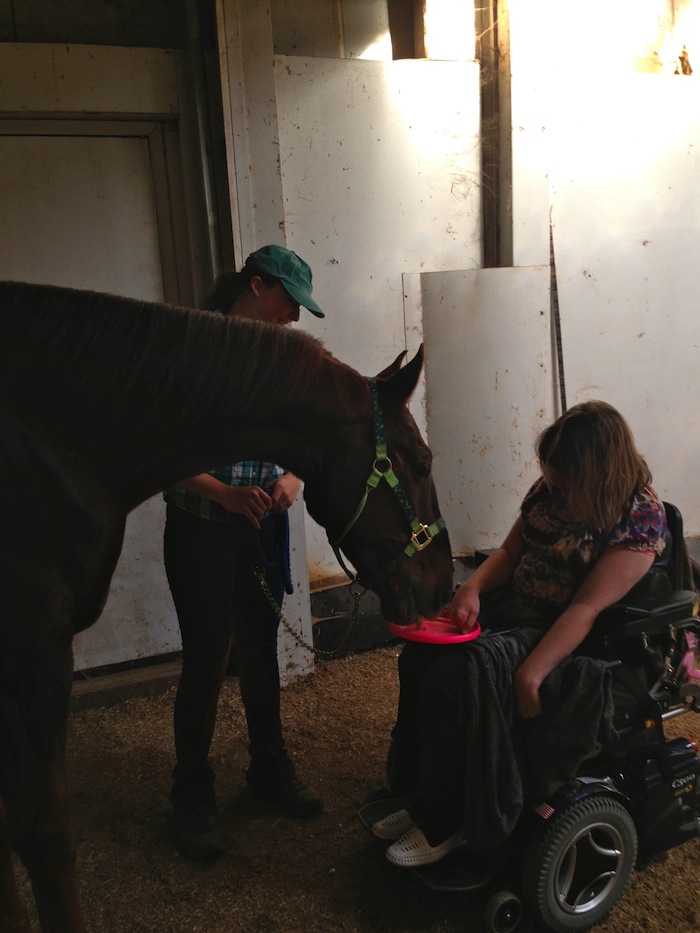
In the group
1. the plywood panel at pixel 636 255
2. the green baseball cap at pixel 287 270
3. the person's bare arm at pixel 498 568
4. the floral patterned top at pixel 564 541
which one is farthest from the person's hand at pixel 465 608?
the plywood panel at pixel 636 255

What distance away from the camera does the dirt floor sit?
178cm

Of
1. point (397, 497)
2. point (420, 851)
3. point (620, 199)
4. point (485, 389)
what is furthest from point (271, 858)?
point (620, 199)

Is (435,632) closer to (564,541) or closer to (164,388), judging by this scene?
(564,541)

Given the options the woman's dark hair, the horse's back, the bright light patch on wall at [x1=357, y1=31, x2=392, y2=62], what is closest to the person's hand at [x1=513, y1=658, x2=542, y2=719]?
the horse's back

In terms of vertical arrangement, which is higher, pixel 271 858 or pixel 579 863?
pixel 579 863

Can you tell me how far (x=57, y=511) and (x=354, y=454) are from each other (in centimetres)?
63

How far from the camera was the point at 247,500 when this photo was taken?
1.91 m

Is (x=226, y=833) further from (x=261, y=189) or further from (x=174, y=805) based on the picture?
(x=261, y=189)

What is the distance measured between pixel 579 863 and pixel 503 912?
0.22 m

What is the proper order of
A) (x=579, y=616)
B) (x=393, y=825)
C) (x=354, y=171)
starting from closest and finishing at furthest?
1. (x=579, y=616)
2. (x=393, y=825)
3. (x=354, y=171)

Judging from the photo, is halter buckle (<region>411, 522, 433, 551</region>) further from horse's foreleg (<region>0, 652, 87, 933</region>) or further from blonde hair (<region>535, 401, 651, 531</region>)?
horse's foreleg (<region>0, 652, 87, 933</region>)

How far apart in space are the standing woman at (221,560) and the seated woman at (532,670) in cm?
56

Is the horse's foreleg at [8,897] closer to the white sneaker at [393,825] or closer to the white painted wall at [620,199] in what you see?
the white sneaker at [393,825]

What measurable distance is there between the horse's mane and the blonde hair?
70cm
